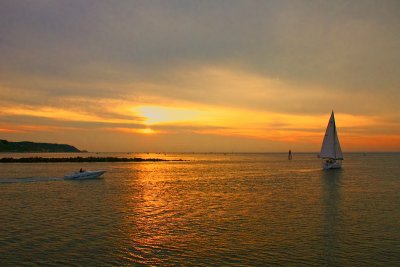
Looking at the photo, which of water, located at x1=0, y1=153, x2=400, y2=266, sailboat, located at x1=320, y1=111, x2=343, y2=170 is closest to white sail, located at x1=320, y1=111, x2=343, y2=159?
sailboat, located at x1=320, y1=111, x2=343, y2=170

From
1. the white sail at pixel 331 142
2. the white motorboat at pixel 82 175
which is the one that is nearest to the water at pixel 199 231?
the white motorboat at pixel 82 175

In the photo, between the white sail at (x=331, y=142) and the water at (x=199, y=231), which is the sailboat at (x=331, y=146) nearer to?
the white sail at (x=331, y=142)

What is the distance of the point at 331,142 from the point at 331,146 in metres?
1.32

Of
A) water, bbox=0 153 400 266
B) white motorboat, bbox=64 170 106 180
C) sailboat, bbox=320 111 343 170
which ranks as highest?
sailboat, bbox=320 111 343 170

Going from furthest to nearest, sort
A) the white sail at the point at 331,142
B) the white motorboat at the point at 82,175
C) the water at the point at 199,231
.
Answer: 1. the white sail at the point at 331,142
2. the white motorboat at the point at 82,175
3. the water at the point at 199,231

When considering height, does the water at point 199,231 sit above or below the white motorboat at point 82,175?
below

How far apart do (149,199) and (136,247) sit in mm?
17118

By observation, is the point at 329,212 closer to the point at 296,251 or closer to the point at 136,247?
the point at 296,251

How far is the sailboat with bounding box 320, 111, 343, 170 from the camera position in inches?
3125

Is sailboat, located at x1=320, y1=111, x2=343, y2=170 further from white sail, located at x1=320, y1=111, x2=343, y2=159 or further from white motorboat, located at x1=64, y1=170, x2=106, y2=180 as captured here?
white motorboat, located at x1=64, y1=170, x2=106, y2=180

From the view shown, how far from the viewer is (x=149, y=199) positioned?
111 feet

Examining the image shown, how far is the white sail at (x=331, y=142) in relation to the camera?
3123 inches

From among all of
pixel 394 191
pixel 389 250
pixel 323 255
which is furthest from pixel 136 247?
pixel 394 191

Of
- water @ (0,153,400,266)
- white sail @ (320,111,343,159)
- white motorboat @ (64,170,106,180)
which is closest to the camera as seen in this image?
water @ (0,153,400,266)
